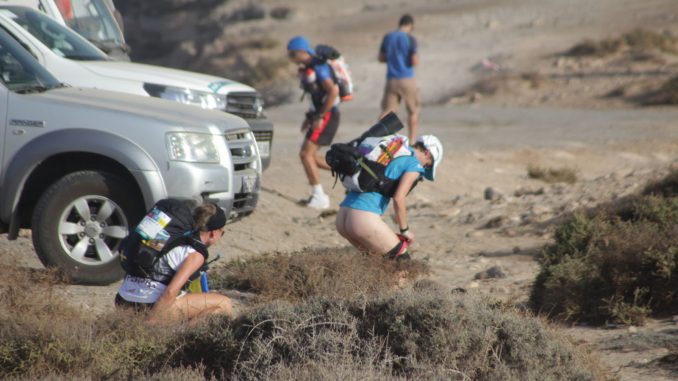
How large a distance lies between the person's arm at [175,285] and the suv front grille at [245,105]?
5240 millimetres

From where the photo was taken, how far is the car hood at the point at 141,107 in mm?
8211

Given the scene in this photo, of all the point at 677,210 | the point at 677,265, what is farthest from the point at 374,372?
the point at 677,210

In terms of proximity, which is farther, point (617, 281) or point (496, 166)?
point (496, 166)

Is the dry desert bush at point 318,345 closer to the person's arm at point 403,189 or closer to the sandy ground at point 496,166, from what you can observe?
the sandy ground at point 496,166

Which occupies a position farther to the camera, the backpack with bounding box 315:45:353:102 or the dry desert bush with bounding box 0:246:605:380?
the backpack with bounding box 315:45:353:102

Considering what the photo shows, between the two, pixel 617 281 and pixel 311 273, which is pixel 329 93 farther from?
pixel 617 281

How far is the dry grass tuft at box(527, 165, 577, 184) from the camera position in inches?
613

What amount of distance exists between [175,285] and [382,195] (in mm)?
2078

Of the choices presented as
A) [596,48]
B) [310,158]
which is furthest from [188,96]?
[596,48]

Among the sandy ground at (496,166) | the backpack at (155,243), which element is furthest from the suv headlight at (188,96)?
the backpack at (155,243)

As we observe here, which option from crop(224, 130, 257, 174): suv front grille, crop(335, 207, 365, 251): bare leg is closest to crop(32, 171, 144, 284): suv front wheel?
crop(224, 130, 257, 174): suv front grille

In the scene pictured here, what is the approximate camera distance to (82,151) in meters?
8.07

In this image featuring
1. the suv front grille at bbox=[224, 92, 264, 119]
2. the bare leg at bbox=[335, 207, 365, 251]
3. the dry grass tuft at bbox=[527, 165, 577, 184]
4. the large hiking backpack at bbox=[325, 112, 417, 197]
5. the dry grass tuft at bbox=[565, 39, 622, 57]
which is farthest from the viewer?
the dry grass tuft at bbox=[565, 39, 622, 57]

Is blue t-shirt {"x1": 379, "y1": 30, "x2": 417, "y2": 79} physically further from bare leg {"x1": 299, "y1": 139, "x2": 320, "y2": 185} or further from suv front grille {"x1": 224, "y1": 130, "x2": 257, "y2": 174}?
suv front grille {"x1": 224, "y1": 130, "x2": 257, "y2": 174}
